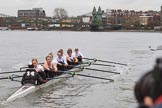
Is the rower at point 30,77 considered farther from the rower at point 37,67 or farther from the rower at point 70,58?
the rower at point 70,58

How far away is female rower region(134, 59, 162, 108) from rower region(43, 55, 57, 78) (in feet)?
40.9

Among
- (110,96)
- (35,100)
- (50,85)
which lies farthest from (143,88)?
(50,85)

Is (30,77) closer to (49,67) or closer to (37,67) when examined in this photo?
(37,67)

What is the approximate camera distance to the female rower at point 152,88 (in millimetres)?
1476

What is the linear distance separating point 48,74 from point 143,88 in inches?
511

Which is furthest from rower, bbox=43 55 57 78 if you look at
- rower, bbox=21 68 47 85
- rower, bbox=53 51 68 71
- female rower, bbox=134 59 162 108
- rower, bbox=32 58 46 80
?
female rower, bbox=134 59 162 108

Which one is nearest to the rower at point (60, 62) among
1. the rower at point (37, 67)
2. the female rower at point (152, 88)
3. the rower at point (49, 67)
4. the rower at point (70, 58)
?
the rower at point (49, 67)

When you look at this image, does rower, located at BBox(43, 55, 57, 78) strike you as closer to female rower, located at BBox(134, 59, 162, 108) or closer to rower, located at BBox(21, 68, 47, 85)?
rower, located at BBox(21, 68, 47, 85)

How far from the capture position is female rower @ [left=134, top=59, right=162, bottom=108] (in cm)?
148

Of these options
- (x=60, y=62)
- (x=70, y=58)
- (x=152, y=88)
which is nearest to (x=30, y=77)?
(x=60, y=62)

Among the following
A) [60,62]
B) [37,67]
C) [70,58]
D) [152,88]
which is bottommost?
[70,58]

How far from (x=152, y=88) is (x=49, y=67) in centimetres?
1287

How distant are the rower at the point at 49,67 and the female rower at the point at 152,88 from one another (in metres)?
12.5

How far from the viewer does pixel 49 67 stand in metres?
14.3
